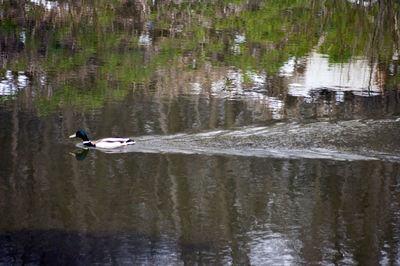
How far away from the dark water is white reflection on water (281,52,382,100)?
1.7 inches

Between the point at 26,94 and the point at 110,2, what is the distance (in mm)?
14037

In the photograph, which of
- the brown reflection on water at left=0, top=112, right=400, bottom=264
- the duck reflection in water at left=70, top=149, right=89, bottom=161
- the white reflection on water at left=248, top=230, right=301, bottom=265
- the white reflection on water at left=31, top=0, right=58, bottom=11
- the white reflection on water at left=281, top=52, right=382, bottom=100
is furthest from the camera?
the white reflection on water at left=31, top=0, right=58, bottom=11

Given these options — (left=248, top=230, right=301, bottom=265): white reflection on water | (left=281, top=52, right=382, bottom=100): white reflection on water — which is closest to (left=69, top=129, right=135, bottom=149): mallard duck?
(left=248, top=230, right=301, bottom=265): white reflection on water

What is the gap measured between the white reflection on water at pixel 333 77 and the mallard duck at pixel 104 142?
4.69m

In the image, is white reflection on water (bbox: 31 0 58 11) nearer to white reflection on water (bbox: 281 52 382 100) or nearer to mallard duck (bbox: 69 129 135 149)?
white reflection on water (bbox: 281 52 382 100)

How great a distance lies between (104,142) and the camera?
31.7 feet

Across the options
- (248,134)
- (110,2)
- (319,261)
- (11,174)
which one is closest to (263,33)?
(110,2)

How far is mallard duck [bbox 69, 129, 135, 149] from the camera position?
9.53 m

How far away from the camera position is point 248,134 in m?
10.5

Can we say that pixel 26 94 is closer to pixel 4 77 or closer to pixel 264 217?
pixel 4 77

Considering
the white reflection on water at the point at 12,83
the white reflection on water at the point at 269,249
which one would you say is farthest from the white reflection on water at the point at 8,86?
the white reflection on water at the point at 269,249

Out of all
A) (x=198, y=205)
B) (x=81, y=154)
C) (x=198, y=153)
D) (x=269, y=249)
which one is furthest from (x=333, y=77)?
(x=269, y=249)

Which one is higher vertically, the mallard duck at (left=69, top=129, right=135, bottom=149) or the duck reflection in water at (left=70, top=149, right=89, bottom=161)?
the mallard duck at (left=69, top=129, right=135, bottom=149)

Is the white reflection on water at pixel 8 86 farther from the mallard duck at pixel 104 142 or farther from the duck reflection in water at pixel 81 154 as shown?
the duck reflection in water at pixel 81 154
